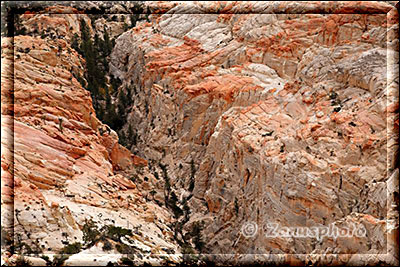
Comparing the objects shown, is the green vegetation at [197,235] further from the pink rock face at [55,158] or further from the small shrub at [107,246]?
the small shrub at [107,246]

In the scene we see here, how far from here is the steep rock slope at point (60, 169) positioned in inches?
920

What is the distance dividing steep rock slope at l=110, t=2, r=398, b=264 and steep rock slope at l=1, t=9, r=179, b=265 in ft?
10.6

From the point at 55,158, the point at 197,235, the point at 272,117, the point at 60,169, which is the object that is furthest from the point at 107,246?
the point at 272,117

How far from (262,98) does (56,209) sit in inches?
496

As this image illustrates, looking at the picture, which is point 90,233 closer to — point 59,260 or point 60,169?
point 59,260

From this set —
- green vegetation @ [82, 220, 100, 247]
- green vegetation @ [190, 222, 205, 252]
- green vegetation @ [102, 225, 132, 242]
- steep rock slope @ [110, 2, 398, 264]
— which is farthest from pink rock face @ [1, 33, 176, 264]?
steep rock slope @ [110, 2, 398, 264]

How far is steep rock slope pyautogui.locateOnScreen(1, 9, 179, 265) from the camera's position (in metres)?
23.4

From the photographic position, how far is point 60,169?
28.0m

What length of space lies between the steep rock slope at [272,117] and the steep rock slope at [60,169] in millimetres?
3233

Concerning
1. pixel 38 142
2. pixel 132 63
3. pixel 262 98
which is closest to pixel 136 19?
pixel 132 63

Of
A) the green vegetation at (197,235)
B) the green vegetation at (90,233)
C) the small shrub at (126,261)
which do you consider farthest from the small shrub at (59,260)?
the green vegetation at (197,235)

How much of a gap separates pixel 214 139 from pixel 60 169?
348 inches

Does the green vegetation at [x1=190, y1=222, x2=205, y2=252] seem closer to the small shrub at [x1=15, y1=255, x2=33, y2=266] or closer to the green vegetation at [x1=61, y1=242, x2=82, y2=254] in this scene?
the green vegetation at [x1=61, y1=242, x2=82, y2=254]

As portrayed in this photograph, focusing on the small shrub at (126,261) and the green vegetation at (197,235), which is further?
the green vegetation at (197,235)
